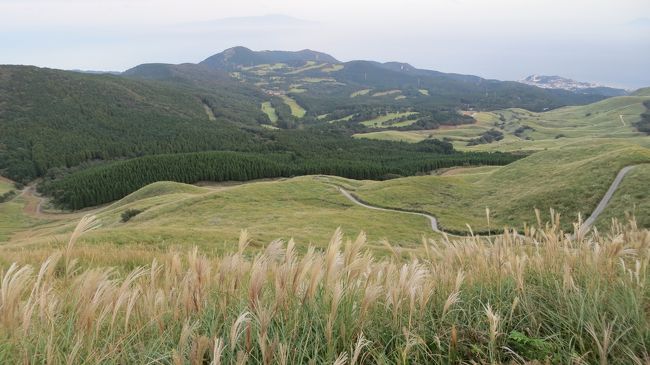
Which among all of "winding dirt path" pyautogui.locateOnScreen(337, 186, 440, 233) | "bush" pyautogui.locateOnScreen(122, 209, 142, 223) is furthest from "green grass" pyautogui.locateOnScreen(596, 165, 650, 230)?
"bush" pyautogui.locateOnScreen(122, 209, 142, 223)

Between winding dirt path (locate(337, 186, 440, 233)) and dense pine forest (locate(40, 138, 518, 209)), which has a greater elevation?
winding dirt path (locate(337, 186, 440, 233))

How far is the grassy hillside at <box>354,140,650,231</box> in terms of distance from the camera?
155 ft

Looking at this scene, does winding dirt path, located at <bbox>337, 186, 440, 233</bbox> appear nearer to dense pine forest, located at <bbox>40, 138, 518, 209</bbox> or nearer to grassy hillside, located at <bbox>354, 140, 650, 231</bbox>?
grassy hillside, located at <bbox>354, 140, 650, 231</bbox>

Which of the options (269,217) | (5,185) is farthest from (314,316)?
(5,185)

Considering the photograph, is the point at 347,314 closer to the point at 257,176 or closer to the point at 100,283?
the point at 100,283

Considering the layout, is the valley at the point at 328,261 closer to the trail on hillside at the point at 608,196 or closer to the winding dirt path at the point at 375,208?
the trail on hillside at the point at 608,196

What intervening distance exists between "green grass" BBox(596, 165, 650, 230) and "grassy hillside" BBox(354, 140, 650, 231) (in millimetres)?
1935

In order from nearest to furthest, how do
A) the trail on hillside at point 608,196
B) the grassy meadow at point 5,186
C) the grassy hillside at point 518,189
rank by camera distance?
the trail on hillside at point 608,196, the grassy hillside at point 518,189, the grassy meadow at point 5,186

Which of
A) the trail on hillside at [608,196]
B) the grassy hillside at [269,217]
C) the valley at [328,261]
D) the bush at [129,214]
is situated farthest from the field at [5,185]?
the trail on hillside at [608,196]

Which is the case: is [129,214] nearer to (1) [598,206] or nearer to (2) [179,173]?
(1) [598,206]

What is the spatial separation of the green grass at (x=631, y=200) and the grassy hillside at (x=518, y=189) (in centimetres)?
193

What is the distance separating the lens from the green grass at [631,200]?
38312 mm

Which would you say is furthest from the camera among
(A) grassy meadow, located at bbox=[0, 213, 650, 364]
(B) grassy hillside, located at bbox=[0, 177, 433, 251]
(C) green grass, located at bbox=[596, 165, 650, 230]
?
(C) green grass, located at bbox=[596, 165, 650, 230]

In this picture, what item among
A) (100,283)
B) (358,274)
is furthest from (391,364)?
(100,283)
